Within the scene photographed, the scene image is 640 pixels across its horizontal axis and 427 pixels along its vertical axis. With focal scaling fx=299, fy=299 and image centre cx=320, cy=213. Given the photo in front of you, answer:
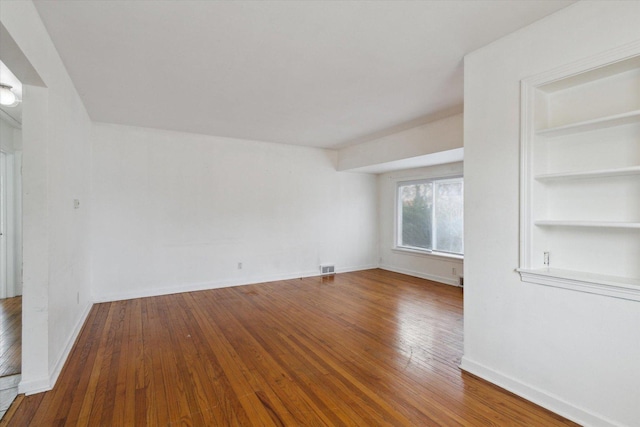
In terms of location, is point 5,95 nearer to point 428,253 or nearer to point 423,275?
point 428,253

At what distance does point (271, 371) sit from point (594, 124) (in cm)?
285

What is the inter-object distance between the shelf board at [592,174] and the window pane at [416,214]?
3891 mm

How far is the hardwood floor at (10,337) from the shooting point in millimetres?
2451

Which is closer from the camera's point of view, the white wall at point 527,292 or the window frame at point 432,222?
the white wall at point 527,292

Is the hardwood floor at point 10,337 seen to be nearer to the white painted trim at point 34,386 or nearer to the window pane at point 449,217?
the white painted trim at point 34,386

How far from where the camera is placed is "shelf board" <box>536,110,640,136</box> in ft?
5.52

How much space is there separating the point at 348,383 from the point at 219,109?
11.1 feet

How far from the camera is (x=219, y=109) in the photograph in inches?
150

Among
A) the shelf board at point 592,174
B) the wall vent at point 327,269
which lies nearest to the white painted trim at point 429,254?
the wall vent at point 327,269

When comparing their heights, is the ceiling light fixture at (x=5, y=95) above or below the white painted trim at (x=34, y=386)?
above

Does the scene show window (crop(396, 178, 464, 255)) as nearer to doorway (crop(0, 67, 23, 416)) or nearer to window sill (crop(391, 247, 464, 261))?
window sill (crop(391, 247, 464, 261))

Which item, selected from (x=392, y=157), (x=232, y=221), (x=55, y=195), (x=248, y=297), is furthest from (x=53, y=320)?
(x=392, y=157)

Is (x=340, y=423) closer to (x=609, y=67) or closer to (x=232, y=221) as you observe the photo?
(x=609, y=67)

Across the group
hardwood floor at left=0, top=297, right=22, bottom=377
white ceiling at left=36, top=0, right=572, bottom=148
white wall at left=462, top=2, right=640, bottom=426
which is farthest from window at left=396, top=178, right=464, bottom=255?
hardwood floor at left=0, top=297, right=22, bottom=377
